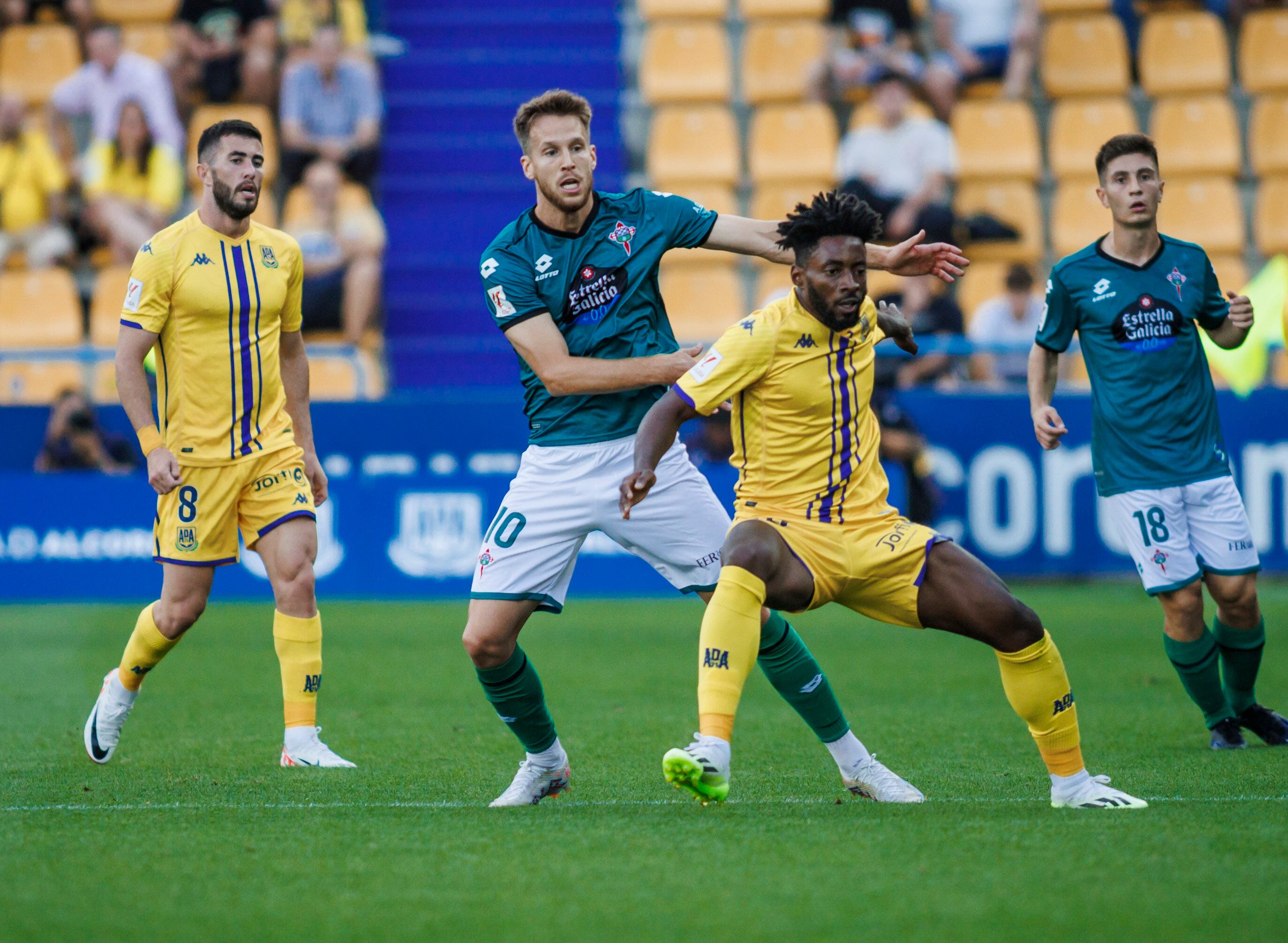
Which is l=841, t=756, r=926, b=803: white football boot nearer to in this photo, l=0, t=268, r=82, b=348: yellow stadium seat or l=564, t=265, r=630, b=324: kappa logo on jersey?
l=564, t=265, r=630, b=324: kappa logo on jersey

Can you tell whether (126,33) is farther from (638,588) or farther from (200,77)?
(638,588)

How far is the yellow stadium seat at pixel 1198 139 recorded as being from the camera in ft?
53.8

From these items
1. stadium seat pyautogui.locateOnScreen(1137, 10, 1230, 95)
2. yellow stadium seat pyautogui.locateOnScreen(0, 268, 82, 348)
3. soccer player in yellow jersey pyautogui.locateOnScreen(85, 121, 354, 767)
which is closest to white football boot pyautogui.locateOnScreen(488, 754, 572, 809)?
soccer player in yellow jersey pyautogui.locateOnScreen(85, 121, 354, 767)

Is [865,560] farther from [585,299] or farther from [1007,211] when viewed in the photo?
[1007,211]

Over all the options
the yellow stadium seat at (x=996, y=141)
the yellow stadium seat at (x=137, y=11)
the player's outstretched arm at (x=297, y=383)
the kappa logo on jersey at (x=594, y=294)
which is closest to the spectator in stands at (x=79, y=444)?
the player's outstretched arm at (x=297, y=383)

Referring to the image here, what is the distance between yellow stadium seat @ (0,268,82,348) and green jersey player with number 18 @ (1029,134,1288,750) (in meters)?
10.7

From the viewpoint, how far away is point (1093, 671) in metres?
8.54

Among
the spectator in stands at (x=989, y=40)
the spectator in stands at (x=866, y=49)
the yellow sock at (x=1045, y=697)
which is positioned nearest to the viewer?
the yellow sock at (x=1045, y=697)

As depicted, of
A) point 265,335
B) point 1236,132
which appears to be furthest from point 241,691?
point 1236,132

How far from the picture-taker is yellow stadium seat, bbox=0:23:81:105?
16.9 meters

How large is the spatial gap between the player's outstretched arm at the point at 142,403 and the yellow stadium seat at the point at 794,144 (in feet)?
36.0

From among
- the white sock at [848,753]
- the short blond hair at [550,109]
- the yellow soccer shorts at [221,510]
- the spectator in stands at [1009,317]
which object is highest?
the short blond hair at [550,109]

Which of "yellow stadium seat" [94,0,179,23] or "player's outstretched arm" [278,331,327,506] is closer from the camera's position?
"player's outstretched arm" [278,331,327,506]

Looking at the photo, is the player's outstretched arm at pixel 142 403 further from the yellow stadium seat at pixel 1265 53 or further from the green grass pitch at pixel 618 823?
the yellow stadium seat at pixel 1265 53
